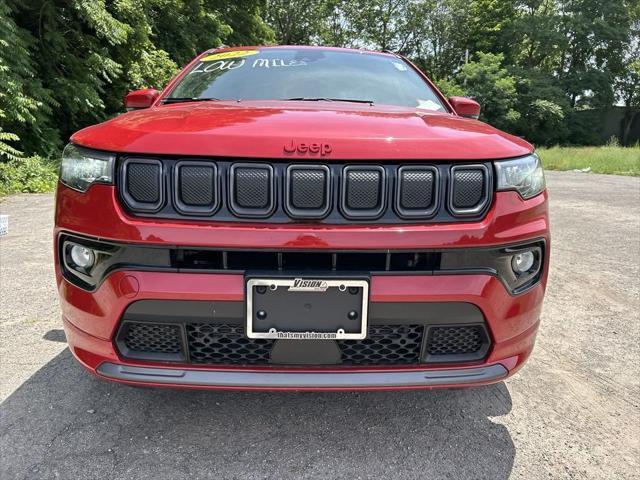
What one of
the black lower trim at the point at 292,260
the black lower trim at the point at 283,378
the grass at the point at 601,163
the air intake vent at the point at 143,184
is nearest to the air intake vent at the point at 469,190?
the black lower trim at the point at 292,260

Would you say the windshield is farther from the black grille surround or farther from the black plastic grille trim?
the black plastic grille trim

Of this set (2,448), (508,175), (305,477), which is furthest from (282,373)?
(2,448)

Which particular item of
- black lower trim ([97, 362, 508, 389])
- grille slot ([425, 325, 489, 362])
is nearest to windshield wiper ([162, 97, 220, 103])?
black lower trim ([97, 362, 508, 389])

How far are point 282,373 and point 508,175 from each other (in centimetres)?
105

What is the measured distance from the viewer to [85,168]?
5.68 feet

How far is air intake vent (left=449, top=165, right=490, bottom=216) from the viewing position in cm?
170

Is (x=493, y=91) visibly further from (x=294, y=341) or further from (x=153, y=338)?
(x=153, y=338)

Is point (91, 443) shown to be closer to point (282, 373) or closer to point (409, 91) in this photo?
point (282, 373)

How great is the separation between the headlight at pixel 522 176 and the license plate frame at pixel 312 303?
Result: 621 mm

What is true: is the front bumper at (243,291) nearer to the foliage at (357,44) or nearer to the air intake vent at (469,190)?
the air intake vent at (469,190)

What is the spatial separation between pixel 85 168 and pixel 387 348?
4.01 ft

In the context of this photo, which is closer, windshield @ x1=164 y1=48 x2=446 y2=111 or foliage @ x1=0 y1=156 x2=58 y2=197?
windshield @ x1=164 y1=48 x2=446 y2=111

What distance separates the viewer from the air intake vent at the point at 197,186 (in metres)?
1.64

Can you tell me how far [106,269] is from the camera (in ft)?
5.49
